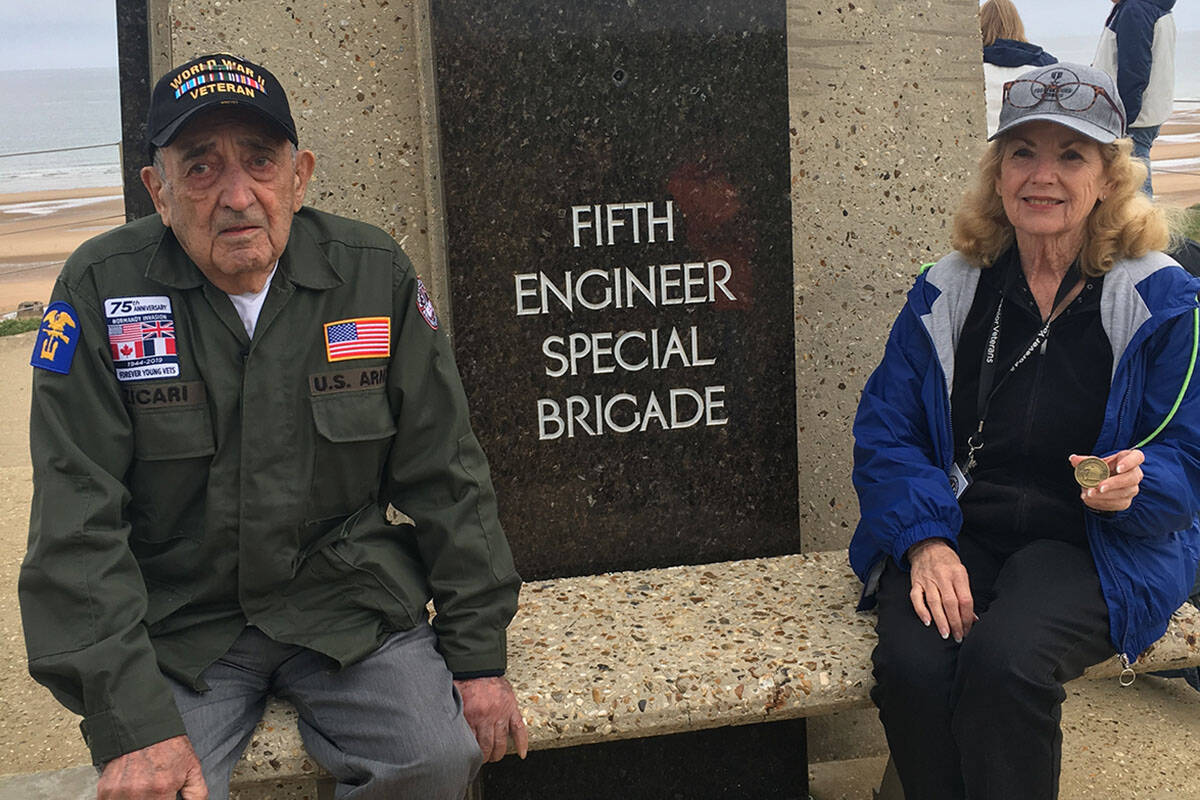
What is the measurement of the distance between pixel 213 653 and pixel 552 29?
5.39ft

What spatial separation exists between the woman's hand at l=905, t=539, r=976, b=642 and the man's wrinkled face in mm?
1441

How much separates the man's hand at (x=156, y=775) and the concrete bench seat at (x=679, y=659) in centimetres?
23

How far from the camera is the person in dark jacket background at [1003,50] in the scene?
5.18m

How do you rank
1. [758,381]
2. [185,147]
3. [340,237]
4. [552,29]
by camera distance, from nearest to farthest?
[185,147]
[340,237]
[552,29]
[758,381]

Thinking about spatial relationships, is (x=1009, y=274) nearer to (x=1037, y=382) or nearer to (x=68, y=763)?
(x=1037, y=382)

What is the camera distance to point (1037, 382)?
254 cm

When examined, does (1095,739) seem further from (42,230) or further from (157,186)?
(42,230)

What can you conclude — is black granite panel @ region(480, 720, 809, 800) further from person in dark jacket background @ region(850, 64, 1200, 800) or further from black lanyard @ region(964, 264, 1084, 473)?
black lanyard @ region(964, 264, 1084, 473)

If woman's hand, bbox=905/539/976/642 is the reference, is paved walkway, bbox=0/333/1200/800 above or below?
below

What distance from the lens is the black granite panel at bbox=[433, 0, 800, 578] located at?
116 inches

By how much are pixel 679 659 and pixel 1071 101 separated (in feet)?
4.69

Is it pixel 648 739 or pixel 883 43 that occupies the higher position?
pixel 883 43

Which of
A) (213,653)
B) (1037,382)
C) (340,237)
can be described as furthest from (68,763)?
(1037,382)

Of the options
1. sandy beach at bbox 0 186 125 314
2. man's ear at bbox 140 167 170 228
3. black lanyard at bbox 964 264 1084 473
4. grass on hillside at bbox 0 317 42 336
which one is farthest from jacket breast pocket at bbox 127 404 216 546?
sandy beach at bbox 0 186 125 314
